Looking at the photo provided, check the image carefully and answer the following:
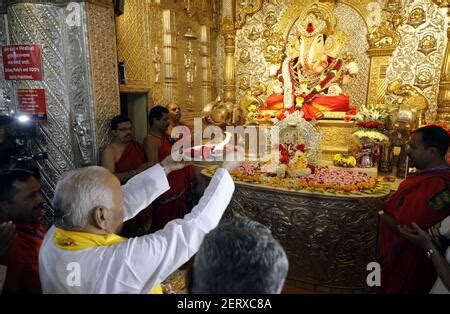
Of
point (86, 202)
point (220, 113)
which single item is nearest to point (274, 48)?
point (220, 113)

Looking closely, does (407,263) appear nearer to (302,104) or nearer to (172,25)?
(302,104)

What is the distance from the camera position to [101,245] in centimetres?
120

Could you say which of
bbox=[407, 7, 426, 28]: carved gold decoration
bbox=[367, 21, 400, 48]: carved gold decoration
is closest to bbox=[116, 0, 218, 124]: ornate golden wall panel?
bbox=[367, 21, 400, 48]: carved gold decoration

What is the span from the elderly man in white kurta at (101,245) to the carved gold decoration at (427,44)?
21.1ft

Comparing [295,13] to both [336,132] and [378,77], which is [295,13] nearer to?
[378,77]

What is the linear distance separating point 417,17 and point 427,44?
557mm

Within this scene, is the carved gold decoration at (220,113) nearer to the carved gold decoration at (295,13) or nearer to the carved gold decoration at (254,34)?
the carved gold decoration at (254,34)

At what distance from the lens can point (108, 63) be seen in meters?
3.61

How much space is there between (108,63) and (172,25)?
8.45ft

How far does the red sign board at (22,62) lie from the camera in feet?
10.9

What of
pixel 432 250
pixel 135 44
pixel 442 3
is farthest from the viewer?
pixel 442 3

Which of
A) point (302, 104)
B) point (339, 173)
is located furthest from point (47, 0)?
point (302, 104)

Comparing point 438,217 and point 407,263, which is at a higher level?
point 438,217

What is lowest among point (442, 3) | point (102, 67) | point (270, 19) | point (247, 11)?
point (102, 67)
